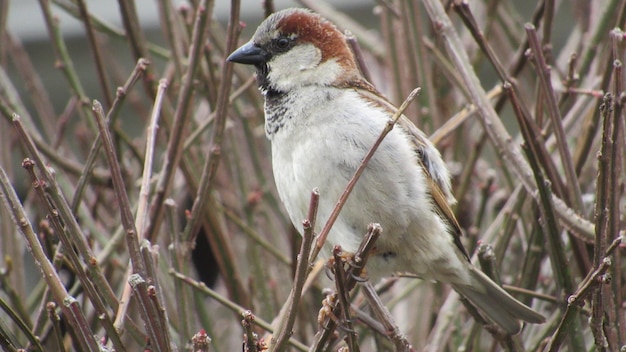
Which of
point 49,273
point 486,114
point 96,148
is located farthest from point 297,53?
point 49,273

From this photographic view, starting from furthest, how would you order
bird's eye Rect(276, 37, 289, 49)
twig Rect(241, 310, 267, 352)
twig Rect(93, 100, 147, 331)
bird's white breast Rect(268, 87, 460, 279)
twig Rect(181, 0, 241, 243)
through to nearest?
1. bird's eye Rect(276, 37, 289, 49)
2. bird's white breast Rect(268, 87, 460, 279)
3. twig Rect(181, 0, 241, 243)
4. twig Rect(93, 100, 147, 331)
5. twig Rect(241, 310, 267, 352)

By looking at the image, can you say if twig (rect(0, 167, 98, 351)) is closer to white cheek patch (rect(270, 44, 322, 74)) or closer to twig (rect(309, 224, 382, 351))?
twig (rect(309, 224, 382, 351))

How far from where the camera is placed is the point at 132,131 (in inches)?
161

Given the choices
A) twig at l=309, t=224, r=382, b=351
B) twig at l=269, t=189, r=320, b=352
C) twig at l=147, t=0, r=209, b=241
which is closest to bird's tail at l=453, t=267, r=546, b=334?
twig at l=309, t=224, r=382, b=351

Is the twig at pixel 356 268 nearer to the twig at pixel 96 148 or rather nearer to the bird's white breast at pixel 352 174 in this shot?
the bird's white breast at pixel 352 174

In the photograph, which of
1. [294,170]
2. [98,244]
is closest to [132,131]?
[98,244]

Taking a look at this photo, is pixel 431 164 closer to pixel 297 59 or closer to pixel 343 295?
pixel 297 59

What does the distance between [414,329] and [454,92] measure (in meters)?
0.82

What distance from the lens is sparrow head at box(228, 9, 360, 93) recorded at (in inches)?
68.9

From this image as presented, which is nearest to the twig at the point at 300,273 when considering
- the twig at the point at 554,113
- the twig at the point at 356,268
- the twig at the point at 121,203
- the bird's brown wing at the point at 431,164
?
the twig at the point at 356,268

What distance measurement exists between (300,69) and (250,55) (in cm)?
11

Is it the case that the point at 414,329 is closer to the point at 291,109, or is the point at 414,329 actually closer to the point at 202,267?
the point at 291,109

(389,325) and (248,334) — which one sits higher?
(248,334)

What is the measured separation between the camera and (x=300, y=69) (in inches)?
69.7
